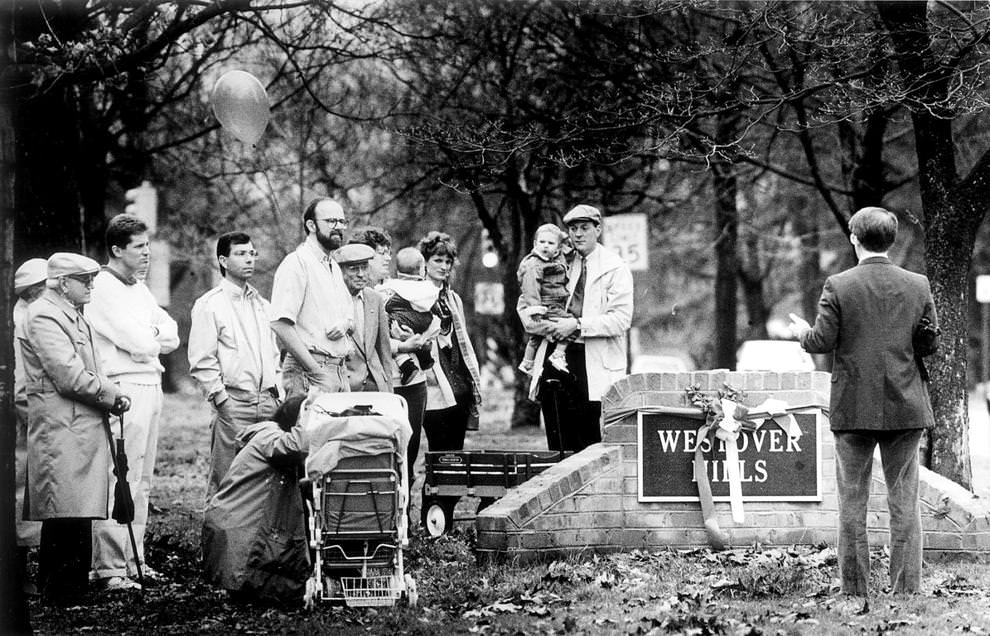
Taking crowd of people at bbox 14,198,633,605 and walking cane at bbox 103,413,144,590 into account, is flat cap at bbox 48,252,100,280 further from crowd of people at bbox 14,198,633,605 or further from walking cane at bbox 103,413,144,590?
walking cane at bbox 103,413,144,590

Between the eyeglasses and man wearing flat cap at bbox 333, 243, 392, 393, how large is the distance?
1.57 meters

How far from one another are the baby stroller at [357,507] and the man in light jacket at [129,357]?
165 cm

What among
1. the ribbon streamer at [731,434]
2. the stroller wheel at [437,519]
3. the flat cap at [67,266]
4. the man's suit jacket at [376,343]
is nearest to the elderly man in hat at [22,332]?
the flat cap at [67,266]

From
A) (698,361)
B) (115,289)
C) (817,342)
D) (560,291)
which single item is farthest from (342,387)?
(698,361)

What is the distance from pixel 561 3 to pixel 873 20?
13.1ft

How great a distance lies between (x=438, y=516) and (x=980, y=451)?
11079 mm

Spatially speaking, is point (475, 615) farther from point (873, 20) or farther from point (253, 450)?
point (873, 20)

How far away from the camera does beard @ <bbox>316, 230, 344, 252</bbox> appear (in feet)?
27.6

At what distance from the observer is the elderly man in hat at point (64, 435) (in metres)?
7.45

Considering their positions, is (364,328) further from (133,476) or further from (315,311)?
(133,476)

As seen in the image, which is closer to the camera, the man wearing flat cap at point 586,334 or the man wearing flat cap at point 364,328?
the man wearing flat cap at point 364,328

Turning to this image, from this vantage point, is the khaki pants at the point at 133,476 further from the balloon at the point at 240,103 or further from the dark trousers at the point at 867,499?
the dark trousers at the point at 867,499

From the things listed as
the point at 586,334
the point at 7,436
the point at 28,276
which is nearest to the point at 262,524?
the point at 7,436

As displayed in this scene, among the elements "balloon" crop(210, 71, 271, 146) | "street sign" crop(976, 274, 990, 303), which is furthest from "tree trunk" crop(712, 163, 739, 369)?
"balloon" crop(210, 71, 271, 146)
